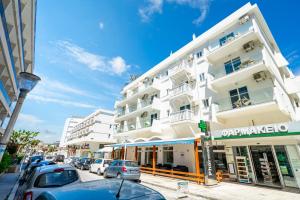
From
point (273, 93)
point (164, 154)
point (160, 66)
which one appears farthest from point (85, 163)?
point (273, 93)

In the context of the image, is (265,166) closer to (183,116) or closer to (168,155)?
(183,116)

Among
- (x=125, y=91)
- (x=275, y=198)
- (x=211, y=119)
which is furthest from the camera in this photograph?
(x=125, y=91)

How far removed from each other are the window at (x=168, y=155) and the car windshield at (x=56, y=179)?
46.3 ft

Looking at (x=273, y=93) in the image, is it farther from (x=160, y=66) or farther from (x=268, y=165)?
(x=160, y=66)

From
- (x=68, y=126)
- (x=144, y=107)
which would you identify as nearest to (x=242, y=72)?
(x=144, y=107)

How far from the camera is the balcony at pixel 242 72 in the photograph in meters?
13.1

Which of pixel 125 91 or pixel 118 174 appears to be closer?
pixel 118 174

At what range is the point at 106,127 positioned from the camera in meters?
47.0

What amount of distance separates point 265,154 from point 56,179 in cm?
1404

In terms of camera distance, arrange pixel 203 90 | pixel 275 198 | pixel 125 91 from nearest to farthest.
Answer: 1. pixel 275 198
2. pixel 203 90
3. pixel 125 91

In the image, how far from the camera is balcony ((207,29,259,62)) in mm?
14258

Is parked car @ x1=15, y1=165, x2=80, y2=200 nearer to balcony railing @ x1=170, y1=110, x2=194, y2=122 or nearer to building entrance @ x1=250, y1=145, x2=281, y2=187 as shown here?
balcony railing @ x1=170, y1=110, x2=194, y2=122

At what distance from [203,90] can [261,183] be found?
9.63m

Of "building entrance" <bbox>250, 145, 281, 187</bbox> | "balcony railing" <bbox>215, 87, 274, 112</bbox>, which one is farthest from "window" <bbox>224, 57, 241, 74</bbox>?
"building entrance" <bbox>250, 145, 281, 187</bbox>
